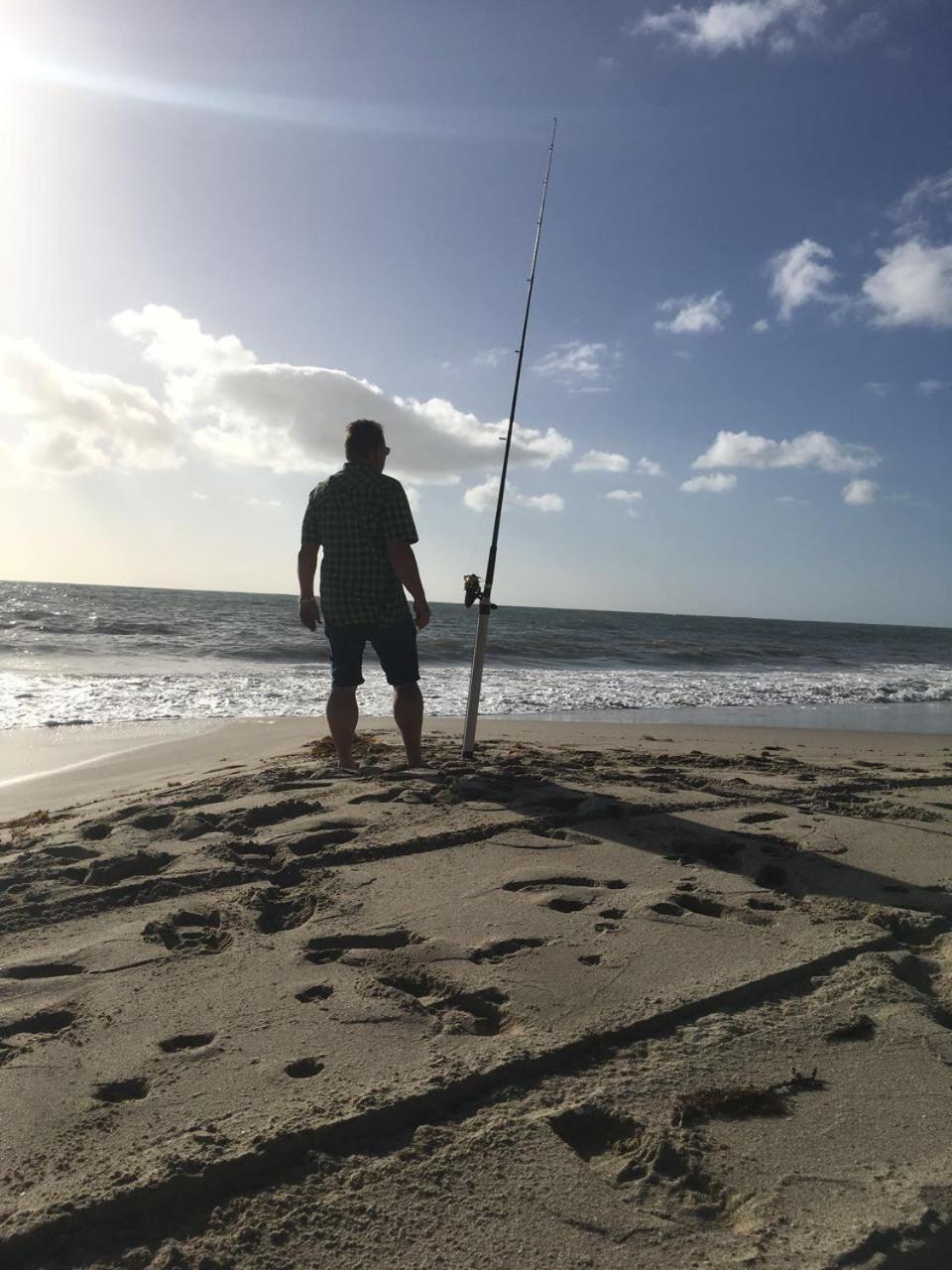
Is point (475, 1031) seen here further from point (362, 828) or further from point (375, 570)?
point (375, 570)

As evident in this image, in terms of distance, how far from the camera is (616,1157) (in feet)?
4.58

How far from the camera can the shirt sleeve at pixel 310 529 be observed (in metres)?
4.27

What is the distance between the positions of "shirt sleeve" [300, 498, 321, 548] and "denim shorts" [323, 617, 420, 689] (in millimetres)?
460

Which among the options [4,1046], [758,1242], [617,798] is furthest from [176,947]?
[617,798]

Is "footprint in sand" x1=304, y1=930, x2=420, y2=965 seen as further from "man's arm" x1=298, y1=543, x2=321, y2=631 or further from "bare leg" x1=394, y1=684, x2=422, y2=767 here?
"man's arm" x1=298, y1=543, x2=321, y2=631

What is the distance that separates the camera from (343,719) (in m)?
4.30

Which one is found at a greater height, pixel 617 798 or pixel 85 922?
pixel 617 798

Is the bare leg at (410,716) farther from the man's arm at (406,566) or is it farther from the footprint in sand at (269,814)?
the footprint in sand at (269,814)

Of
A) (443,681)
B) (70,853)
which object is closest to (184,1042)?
(70,853)

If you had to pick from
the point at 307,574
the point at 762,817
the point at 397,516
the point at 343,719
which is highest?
the point at 397,516

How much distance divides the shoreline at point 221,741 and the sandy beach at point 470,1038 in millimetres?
1496

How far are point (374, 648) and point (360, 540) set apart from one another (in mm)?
576

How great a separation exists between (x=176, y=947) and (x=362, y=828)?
1.06m

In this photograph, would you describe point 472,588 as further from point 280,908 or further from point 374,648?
point 280,908
